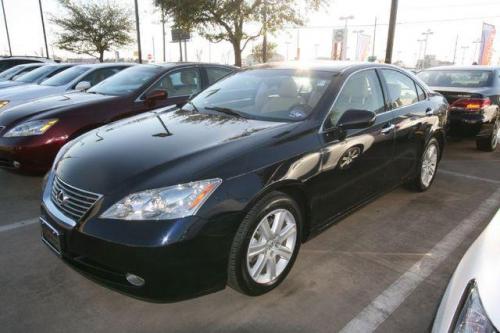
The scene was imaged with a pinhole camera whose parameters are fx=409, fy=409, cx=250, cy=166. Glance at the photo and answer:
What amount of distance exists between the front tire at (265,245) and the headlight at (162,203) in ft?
1.14

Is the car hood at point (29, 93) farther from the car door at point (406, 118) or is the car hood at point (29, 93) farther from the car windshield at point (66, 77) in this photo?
the car door at point (406, 118)

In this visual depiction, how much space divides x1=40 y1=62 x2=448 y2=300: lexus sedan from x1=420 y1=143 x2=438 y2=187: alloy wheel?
958mm

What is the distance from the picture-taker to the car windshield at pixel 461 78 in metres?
7.29

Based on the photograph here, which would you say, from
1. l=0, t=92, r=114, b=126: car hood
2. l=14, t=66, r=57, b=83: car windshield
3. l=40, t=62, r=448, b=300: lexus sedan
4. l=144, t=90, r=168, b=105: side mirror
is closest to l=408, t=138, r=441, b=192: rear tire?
l=40, t=62, r=448, b=300: lexus sedan

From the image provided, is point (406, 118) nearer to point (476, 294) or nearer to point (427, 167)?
point (427, 167)

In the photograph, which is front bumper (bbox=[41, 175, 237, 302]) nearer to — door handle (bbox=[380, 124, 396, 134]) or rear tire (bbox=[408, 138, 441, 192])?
door handle (bbox=[380, 124, 396, 134])

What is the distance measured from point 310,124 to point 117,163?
1.41 m

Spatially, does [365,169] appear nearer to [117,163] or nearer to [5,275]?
[117,163]

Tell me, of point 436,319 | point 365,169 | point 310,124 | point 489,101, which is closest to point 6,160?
point 310,124

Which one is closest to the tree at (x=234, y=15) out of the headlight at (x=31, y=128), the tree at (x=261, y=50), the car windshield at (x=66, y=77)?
the tree at (x=261, y=50)

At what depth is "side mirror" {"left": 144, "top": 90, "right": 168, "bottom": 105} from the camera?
548 cm

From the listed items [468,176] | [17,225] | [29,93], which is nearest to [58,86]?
[29,93]

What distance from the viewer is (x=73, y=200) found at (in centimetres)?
253

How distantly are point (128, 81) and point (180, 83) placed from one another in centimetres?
75
